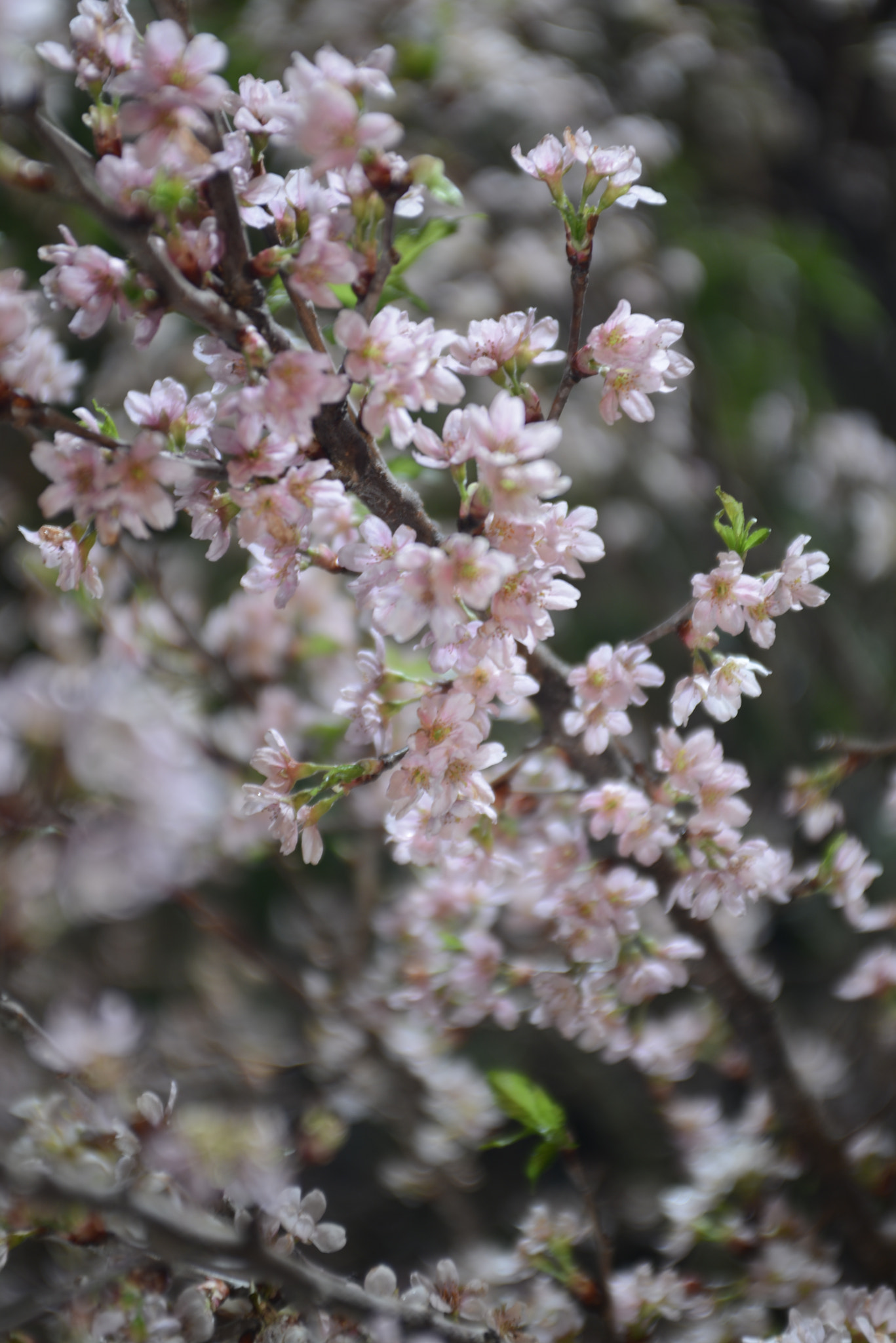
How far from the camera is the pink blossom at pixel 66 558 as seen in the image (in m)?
0.33

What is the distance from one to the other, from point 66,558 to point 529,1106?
0.37 metres

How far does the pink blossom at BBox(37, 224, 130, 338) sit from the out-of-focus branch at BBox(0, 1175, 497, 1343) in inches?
11.1

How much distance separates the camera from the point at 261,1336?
376 millimetres

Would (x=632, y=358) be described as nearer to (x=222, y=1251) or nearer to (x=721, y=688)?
(x=721, y=688)

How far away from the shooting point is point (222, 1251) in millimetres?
286

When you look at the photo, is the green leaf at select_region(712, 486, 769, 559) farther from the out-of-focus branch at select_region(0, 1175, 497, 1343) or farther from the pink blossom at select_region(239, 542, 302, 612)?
the out-of-focus branch at select_region(0, 1175, 497, 1343)

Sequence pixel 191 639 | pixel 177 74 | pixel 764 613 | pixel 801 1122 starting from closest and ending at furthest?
pixel 177 74, pixel 764 613, pixel 801 1122, pixel 191 639

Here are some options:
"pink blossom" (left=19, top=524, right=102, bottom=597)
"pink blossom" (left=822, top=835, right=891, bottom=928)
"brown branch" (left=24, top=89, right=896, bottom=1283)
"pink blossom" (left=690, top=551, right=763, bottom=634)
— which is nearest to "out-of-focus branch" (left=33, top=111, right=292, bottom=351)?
"brown branch" (left=24, top=89, right=896, bottom=1283)

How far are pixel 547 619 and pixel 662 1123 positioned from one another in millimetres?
804

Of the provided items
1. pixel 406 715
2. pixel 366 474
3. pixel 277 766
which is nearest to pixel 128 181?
pixel 366 474

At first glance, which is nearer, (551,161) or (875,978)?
(551,161)

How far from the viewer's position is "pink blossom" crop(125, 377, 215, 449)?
328 mm

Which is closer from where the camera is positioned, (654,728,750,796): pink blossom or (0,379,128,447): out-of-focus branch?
(0,379,128,447): out-of-focus branch

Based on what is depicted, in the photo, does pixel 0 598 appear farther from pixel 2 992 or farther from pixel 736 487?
pixel 736 487
